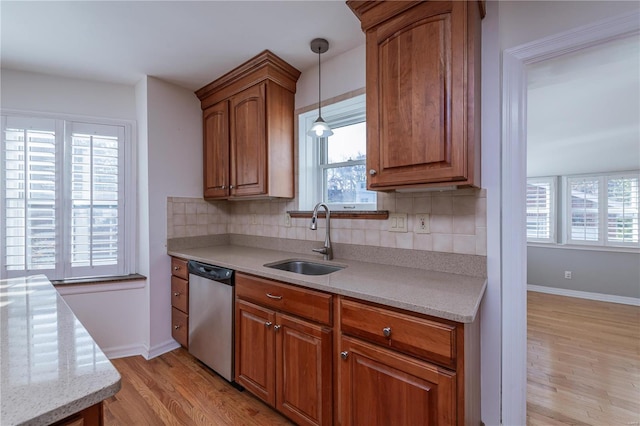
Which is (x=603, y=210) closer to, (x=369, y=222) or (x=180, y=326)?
(x=369, y=222)

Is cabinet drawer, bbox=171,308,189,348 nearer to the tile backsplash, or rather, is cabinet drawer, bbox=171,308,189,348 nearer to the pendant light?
the tile backsplash

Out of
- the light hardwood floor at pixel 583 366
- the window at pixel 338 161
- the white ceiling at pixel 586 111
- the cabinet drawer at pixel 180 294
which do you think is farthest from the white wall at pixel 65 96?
the light hardwood floor at pixel 583 366

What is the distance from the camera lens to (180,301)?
7.93 feet

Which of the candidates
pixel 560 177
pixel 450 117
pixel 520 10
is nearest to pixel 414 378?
pixel 450 117

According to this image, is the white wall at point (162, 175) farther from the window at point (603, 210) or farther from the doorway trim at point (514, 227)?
the window at point (603, 210)

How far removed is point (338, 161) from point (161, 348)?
223cm

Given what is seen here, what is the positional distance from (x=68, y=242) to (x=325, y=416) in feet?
8.12

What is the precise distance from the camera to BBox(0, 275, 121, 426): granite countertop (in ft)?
1.73

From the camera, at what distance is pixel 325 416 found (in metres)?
1.38

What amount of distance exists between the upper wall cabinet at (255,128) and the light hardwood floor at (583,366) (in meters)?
2.29

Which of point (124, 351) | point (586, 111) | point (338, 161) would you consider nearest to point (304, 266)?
point (338, 161)

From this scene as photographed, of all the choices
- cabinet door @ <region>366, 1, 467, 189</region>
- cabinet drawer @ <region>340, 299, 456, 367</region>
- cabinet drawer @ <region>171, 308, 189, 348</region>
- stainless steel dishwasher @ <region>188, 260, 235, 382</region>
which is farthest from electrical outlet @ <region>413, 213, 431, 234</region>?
cabinet drawer @ <region>171, 308, 189, 348</region>

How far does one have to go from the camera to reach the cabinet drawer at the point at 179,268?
235cm

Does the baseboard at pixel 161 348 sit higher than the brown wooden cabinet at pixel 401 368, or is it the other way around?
the brown wooden cabinet at pixel 401 368
